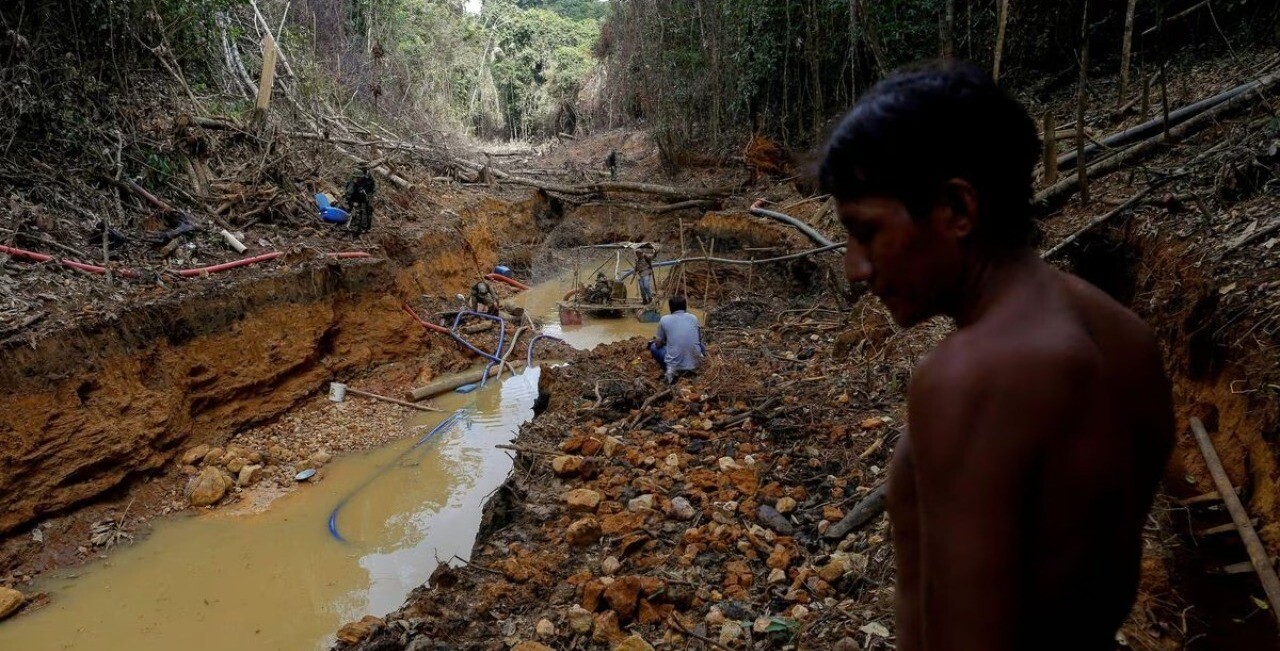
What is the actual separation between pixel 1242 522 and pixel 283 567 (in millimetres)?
6115

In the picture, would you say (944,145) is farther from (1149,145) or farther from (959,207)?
(1149,145)

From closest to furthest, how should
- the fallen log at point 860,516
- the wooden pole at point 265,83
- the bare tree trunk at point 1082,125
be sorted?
the fallen log at point 860,516 → the bare tree trunk at point 1082,125 → the wooden pole at point 265,83

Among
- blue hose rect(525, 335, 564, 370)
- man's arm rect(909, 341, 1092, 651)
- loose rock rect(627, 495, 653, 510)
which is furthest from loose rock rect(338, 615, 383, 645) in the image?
blue hose rect(525, 335, 564, 370)

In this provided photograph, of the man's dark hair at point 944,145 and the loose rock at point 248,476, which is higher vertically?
the man's dark hair at point 944,145

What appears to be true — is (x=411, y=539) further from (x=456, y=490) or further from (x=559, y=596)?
(x=559, y=596)

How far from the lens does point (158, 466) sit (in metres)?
6.26

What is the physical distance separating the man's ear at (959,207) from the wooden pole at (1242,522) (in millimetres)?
2200

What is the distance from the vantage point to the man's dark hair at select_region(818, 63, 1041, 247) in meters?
0.79

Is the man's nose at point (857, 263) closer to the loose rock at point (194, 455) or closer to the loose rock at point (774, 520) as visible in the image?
the loose rock at point (774, 520)

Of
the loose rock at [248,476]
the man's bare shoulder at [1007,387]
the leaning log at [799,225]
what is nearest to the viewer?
the man's bare shoulder at [1007,387]

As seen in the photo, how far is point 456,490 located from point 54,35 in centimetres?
720

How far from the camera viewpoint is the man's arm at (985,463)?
2.34ft

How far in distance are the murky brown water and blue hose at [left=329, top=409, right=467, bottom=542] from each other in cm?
3

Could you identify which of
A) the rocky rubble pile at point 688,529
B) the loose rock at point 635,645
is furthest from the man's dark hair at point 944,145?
the loose rock at point 635,645
